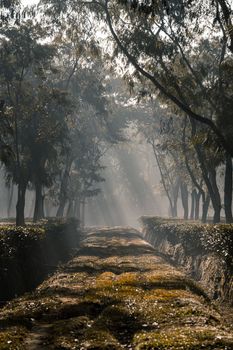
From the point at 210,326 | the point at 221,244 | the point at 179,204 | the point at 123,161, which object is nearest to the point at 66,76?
the point at 221,244

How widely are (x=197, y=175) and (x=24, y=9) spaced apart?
1186 inches

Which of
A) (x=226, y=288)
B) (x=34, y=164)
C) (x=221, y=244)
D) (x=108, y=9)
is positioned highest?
(x=108, y=9)

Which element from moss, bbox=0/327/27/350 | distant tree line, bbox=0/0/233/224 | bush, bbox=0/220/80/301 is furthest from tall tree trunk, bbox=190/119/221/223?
moss, bbox=0/327/27/350

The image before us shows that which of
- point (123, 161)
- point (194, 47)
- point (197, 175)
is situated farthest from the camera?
point (123, 161)

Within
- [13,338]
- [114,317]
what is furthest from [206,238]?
[13,338]

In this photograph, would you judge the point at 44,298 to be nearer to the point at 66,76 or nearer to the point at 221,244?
the point at 221,244

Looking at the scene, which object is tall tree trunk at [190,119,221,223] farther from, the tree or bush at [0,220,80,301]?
bush at [0,220,80,301]

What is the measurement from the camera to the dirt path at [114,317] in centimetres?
1142

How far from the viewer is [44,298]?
710 inches

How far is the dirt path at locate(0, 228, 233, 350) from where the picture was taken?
11.4 metres

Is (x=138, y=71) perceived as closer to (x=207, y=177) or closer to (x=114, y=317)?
(x=207, y=177)

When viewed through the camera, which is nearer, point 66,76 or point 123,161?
point 66,76

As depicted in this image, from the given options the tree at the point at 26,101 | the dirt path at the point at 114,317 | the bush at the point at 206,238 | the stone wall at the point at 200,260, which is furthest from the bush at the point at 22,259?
the tree at the point at 26,101

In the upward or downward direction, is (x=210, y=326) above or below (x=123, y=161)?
below
